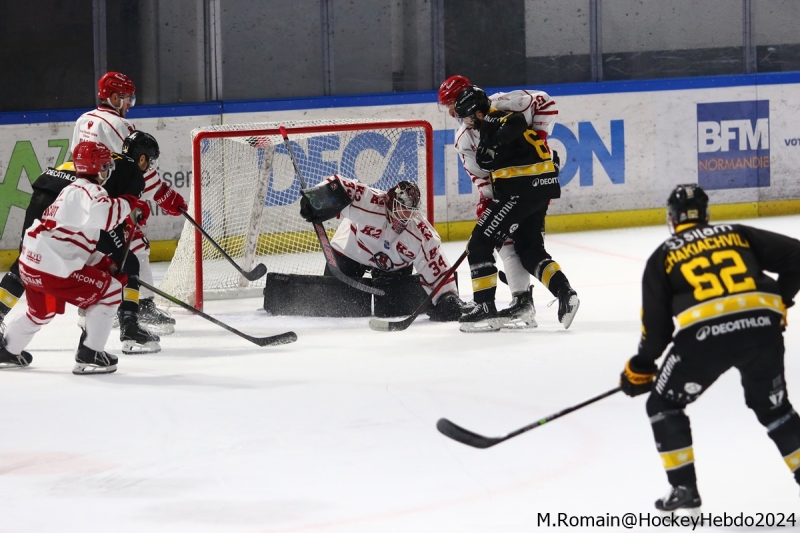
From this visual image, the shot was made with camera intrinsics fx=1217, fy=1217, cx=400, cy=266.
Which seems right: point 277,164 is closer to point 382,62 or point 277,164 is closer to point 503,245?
point 382,62

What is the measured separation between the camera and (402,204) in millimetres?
5277

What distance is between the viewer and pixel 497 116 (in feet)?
16.2

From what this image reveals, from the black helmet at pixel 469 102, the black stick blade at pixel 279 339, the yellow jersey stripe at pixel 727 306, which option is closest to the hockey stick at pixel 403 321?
the black stick blade at pixel 279 339

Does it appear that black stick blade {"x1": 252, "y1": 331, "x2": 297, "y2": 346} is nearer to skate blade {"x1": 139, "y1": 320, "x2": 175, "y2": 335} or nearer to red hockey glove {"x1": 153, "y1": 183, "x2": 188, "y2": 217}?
skate blade {"x1": 139, "y1": 320, "x2": 175, "y2": 335}

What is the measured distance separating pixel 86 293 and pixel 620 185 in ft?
15.3

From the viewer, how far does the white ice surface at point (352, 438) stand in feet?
9.24

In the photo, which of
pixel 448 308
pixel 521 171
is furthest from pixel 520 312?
pixel 521 171

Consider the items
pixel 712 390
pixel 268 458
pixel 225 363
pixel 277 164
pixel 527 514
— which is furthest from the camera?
pixel 277 164

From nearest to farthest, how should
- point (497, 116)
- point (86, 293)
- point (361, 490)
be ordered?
1. point (361, 490)
2. point (86, 293)
3. point (497, 116)

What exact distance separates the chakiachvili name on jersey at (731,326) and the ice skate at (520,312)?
8.45 ft

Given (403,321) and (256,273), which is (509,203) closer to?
(403,321)

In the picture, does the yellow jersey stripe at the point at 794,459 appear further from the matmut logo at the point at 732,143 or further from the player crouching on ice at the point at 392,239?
the matmut logo at the point at 732,143

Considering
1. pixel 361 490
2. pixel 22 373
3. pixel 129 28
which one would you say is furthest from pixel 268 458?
pixel 129 28

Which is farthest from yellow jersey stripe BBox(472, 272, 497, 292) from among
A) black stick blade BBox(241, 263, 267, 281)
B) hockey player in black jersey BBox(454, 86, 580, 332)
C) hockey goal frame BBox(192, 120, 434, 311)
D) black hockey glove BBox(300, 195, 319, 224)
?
black stick blade BBox(241, 263, 267, 281)
